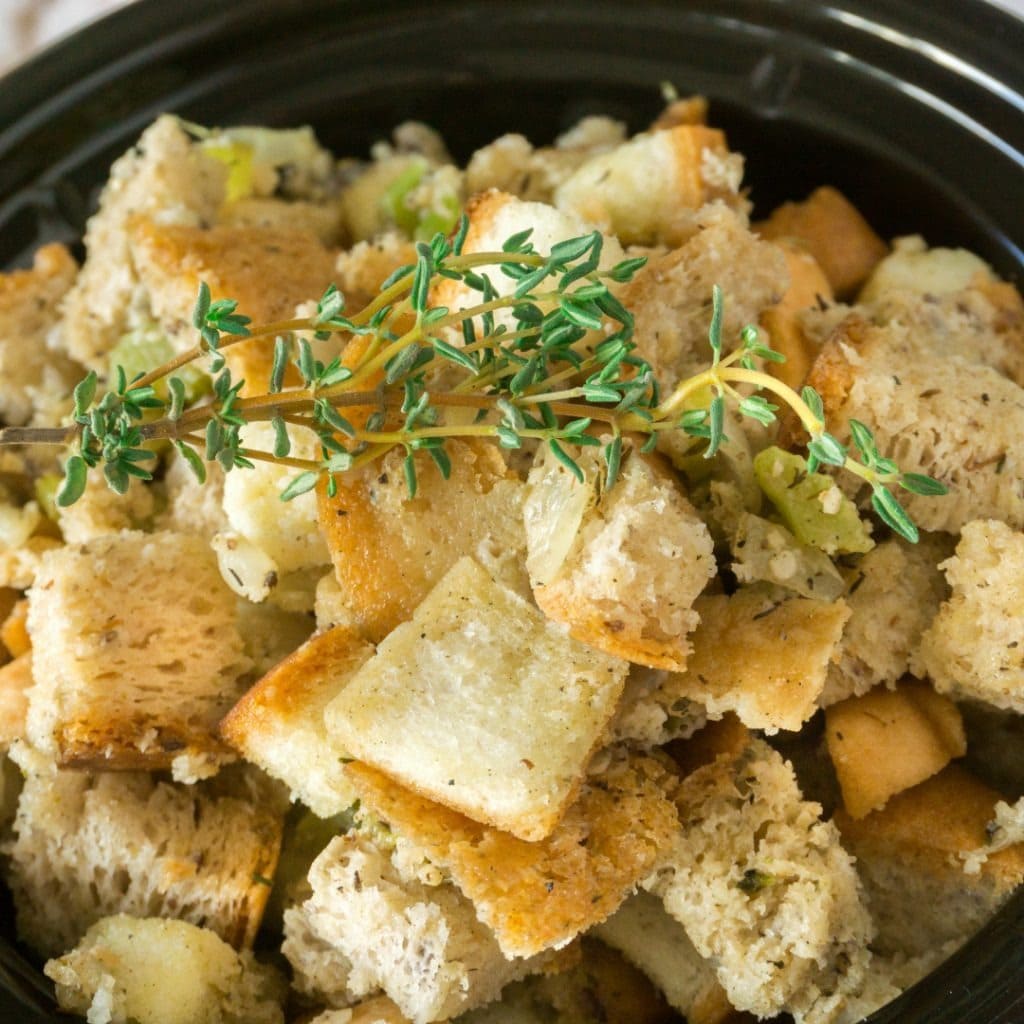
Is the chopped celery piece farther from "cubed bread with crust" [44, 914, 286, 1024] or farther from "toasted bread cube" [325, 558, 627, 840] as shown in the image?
"cubed bread with crust" [44, 914, 286, 1024]

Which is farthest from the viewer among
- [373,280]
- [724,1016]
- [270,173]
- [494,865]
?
[270,173]

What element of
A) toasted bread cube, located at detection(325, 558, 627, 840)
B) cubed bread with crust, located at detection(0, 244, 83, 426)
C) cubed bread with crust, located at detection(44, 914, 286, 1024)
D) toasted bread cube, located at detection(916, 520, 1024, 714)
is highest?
toasted bread cube, located at detection(916, 520, 1024, 714)

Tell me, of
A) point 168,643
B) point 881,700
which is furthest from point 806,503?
point 168,643

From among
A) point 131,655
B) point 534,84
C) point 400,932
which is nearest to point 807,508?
point 400,932

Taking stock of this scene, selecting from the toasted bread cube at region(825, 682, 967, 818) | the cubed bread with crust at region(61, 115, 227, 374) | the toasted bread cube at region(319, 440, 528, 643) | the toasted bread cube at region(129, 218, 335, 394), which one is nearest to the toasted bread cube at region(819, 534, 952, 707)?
the toasted bread cube at region(825, 682, 967, 818)

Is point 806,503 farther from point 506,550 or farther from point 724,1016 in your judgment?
point 724,1016

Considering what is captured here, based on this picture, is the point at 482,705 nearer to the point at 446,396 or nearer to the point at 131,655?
the point at 446,396
